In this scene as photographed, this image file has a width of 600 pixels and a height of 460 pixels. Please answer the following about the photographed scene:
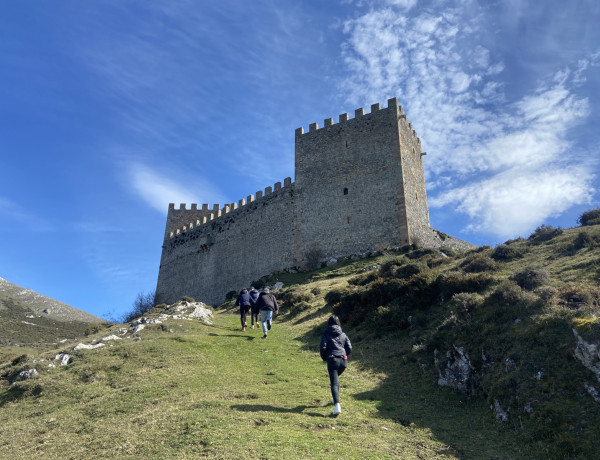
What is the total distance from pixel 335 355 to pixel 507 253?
13.1 metres

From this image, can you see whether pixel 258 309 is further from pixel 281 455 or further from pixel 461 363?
pixel 281 455

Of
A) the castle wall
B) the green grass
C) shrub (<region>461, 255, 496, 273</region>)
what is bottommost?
the green grass

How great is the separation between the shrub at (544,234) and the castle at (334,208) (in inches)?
349

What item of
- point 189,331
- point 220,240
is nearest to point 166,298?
point 220,240

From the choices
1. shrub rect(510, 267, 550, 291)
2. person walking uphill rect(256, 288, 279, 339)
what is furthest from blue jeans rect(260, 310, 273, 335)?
shrub rect(510, 267, 550, 291)

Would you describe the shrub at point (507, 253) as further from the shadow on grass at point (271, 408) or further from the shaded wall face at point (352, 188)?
the shadow on grass at point (271, 408)

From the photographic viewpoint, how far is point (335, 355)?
8.90 m

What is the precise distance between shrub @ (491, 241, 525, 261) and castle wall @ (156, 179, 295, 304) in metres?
17.2

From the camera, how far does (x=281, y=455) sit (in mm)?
6672

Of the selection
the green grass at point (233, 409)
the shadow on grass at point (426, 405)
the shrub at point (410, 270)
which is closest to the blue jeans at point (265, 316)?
the green grass at point (233, 409)

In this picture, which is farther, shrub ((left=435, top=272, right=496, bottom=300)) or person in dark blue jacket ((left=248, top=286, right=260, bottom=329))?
person in dark blue jacket ((left=248, top=286, right=260, bottom=329))

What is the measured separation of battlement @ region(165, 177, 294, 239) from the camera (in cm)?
3772

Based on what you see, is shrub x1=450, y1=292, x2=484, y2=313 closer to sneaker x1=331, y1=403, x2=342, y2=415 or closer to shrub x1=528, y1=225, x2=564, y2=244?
sneaker x1=331, y1=403, x2=342, y2=415

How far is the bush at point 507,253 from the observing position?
61.8 ft
